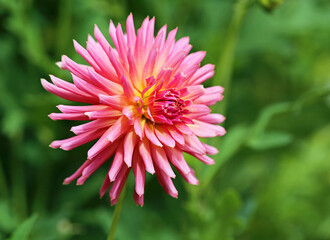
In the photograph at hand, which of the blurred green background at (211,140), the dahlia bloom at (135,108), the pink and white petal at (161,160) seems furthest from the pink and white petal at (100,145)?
the blurred green background at (211,140)

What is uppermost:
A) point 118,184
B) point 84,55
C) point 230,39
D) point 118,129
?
point 230,39

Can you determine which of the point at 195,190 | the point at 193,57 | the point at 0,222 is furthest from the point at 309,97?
the point at 0,222

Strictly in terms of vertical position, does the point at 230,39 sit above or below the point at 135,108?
above

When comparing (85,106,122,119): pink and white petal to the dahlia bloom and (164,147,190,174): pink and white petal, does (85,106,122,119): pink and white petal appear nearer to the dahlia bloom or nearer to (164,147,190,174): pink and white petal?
the dahlia bloom

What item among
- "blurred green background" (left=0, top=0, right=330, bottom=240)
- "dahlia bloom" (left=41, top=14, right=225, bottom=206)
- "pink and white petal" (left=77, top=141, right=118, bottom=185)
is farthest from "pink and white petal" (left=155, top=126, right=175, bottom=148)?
"blurred green background" (left=0, top=0, right=330, bottom=240)

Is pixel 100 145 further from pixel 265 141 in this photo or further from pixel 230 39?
pixel 265 141

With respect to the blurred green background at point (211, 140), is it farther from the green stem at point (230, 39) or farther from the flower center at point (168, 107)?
the flower center at point (168, 107)

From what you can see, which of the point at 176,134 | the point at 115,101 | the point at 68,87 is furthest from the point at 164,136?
the point at 68,87
